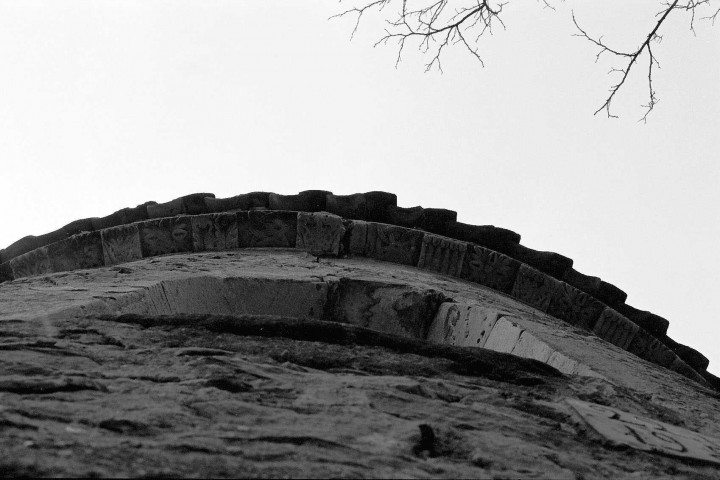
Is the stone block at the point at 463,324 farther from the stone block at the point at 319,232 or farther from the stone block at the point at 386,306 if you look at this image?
the stone block at the point at 319,232

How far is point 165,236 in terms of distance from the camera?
17.9 feet

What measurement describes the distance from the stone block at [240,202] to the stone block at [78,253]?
0.80 m

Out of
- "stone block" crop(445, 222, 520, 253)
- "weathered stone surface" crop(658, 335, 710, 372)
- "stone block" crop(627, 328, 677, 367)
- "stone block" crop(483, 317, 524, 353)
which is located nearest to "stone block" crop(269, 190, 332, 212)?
"stone block" crop(445, 222, 520, 253)

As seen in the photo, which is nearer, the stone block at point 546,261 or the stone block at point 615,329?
the stone block at point 615,329

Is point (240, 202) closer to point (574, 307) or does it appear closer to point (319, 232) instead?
point (319, 232)

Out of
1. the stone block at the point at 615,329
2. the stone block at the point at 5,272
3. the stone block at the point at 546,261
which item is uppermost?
the stone block at the point at 546,261

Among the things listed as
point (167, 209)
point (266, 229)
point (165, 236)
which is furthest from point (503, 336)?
point (167, 209)

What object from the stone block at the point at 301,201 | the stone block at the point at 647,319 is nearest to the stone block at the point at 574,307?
the stone block at the point at 647,319

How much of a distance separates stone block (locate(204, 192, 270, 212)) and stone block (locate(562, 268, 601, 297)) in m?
2.20

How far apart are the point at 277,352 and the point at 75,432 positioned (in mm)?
951

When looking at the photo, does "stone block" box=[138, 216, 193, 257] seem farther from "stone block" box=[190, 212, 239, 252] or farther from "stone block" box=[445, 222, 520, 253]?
"stone block" box=[445, 222, 520, 253]

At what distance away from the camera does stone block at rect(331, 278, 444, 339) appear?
4.65 meters

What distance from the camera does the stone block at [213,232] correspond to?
18.0 feet

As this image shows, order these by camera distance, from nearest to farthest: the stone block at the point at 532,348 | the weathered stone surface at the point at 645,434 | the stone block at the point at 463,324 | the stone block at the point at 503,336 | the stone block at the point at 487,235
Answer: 1. the weathered stone surface at the point at 645,434
2. the stone block at the point at 532,348
3. the stone block at the point at 503,336
4. the stone block at the point at 463,324
5. the stone block at the point at 487,235
